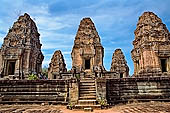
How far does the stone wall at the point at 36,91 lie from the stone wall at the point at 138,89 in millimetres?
2935

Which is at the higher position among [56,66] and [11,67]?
[56,66]

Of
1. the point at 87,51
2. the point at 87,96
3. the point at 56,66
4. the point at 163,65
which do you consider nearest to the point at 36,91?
the point at 87,96

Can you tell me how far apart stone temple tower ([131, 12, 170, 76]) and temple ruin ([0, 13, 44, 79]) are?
42.9 ft

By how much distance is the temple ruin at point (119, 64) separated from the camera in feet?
95.3

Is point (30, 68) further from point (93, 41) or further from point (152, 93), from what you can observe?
point (152, 93)

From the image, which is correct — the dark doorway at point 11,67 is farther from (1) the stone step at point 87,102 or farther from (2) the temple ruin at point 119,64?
(2) the temple ruin at point 119,64

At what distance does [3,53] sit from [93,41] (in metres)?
11.4

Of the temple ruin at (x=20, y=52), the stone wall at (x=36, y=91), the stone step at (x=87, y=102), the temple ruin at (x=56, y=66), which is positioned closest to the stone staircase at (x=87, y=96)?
the stone step at (x=87, y=102)

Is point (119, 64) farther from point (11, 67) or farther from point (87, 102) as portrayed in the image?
point (87, 102)

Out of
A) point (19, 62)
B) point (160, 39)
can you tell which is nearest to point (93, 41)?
point (160, 39)

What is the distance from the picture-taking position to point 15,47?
16406 millimetres

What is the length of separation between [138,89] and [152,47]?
298 inches

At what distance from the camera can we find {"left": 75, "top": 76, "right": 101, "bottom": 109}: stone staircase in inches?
294

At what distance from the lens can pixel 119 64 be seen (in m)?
29.8
